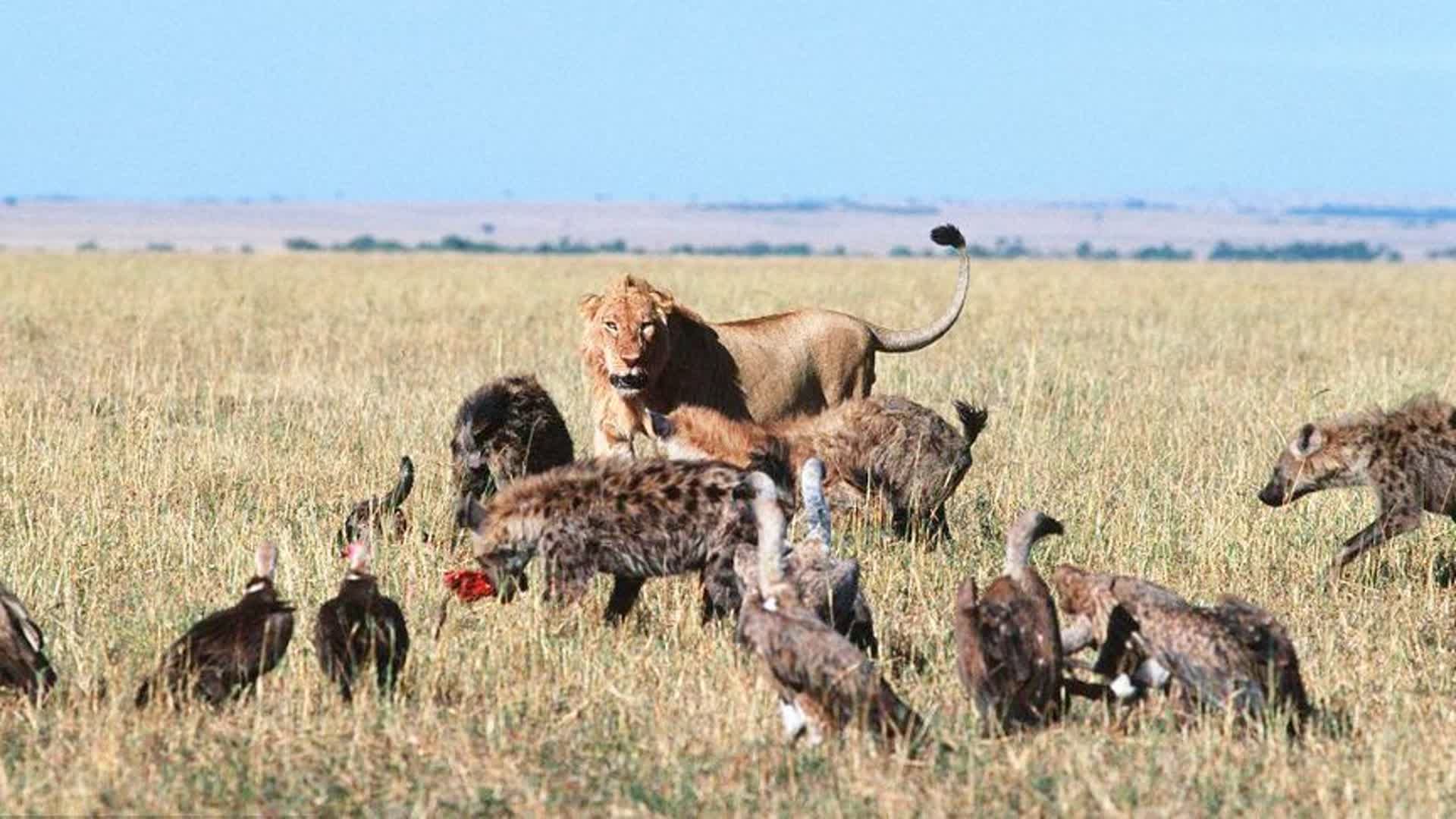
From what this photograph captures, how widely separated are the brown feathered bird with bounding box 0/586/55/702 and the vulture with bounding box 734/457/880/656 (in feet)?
7.71

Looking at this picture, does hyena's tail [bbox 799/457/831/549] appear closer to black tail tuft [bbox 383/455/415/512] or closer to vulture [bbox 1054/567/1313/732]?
vulture [bbox 1054/567/1313/732]

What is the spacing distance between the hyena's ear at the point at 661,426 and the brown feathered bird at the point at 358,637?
329 centimetres

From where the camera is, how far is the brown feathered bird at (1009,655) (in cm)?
660

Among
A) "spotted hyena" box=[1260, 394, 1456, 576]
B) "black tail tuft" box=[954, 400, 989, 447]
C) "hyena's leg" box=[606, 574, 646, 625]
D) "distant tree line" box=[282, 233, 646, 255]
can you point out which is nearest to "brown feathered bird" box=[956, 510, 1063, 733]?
"hyena's leg" box=[606, 574, 646, 625]

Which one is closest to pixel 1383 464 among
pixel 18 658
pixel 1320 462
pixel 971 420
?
pixel 1320 462

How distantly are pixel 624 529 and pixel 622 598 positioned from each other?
0.47 m

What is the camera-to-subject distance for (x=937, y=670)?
765 centimetres

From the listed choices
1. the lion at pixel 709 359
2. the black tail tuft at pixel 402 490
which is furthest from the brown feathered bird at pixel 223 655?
the lion at pixel 709 359

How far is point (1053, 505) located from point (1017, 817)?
5573mm

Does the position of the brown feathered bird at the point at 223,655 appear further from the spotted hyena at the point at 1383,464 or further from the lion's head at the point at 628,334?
the spotted hyena at the point at 1383,464

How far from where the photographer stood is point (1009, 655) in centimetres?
660

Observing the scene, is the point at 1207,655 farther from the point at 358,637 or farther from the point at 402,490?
the point at 402,490

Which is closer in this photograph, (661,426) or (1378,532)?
(1378,532)

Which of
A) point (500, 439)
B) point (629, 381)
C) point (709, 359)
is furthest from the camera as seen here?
point (709, 359)
